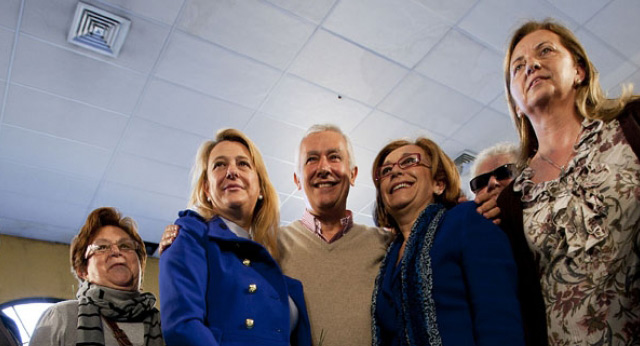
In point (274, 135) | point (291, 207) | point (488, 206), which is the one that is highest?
point (291, 207)

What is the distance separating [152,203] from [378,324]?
4109mm

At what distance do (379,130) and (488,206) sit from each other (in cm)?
265

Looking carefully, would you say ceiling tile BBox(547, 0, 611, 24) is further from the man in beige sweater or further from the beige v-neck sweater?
the beige v-neck sweater

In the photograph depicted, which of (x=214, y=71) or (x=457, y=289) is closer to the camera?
(x=457, y=289)

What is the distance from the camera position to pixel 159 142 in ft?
13.5

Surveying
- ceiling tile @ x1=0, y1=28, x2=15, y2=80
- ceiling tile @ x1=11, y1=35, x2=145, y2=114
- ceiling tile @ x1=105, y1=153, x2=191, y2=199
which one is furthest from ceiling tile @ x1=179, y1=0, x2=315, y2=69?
ceiling tile @ x1=105, y1=153, x2=191, y2=199

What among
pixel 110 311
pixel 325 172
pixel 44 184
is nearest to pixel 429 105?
pixel 325 172

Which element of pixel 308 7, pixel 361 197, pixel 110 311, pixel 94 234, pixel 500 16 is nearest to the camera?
pixel 110 311

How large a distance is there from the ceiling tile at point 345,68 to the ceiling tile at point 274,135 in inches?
22.7

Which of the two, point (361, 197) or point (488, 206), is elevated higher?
point (361, 197)

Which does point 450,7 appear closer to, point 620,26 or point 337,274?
point 620,26

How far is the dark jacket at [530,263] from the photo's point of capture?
3.81 ft

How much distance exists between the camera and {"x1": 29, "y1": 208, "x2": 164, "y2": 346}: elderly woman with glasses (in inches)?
74.7

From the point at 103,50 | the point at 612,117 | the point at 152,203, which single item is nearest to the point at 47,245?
the point at 152,203
